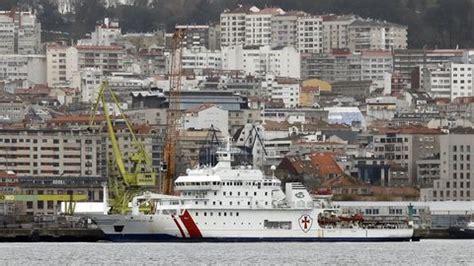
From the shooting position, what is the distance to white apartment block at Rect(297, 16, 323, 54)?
178m

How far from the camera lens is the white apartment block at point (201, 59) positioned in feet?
558

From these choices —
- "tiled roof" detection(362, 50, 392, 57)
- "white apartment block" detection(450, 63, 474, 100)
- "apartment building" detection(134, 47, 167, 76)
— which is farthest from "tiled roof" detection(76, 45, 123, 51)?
"white apartment block" detection(450, 63, 474, 100)

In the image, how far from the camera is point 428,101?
155750 mm

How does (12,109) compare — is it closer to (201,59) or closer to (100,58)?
(100,58)

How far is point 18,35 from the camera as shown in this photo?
6865 inches

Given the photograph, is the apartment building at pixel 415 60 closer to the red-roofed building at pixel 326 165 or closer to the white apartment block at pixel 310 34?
the white apartment block at pixel 310 34

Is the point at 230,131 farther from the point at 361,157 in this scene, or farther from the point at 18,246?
the point at 18,246

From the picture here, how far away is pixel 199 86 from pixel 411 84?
21266 mm

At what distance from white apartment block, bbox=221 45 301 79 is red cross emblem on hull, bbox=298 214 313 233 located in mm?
76130

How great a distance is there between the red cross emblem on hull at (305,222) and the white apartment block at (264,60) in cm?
7613

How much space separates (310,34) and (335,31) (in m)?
1.55

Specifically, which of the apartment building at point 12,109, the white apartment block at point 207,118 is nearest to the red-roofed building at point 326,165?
the white apartment block at point 207,118

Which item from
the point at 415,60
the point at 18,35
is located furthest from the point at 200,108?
the point at 18,35

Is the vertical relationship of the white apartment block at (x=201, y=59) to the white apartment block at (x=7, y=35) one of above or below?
below
